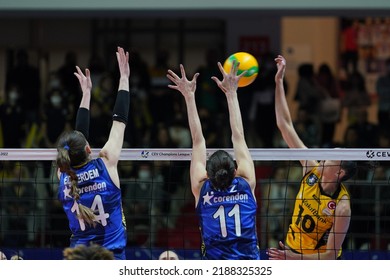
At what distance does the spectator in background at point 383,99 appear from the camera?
1720 cm

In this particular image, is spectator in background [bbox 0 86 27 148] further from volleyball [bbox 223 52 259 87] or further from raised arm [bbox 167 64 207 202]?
raised arm [bbox 167 64 207 202]

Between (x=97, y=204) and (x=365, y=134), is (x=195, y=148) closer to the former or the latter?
(x=97, y=204)

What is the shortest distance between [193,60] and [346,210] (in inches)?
450

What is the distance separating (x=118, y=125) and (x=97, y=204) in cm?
68

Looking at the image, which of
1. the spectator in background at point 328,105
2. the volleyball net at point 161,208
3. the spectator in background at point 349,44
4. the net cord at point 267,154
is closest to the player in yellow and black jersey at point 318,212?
the net cord at point 267,154

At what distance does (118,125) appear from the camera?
7734mm

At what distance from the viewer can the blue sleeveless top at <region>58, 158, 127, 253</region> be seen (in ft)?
24.4

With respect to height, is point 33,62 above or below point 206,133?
above

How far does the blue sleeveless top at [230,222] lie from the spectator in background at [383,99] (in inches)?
388

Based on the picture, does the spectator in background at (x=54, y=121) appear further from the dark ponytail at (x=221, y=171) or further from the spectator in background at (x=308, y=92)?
the dark ponytail at (x=221, y=171)

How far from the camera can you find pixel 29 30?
19.8m

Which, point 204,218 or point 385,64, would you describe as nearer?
point 204,218
